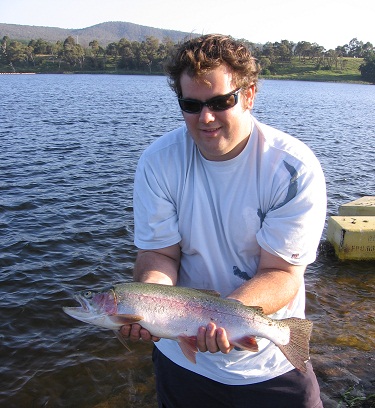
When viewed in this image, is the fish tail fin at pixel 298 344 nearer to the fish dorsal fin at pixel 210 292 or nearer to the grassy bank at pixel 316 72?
the fish dorsal fin at pixel 210 292

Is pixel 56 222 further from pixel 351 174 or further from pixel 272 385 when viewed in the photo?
pixel 351 174

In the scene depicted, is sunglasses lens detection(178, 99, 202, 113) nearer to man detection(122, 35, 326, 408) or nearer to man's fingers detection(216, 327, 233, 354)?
man detection(122, 35, 326, 408)

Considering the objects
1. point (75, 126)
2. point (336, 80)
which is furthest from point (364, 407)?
point (336, 80)

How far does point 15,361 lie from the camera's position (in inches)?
278

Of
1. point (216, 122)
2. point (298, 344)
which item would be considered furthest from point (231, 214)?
point (298, 344)

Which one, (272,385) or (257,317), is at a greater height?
(257,317)

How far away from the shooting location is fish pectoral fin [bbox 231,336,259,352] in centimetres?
298

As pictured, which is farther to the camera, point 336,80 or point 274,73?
point 274,73

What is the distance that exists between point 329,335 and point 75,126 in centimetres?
2557

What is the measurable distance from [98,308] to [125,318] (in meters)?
0.28

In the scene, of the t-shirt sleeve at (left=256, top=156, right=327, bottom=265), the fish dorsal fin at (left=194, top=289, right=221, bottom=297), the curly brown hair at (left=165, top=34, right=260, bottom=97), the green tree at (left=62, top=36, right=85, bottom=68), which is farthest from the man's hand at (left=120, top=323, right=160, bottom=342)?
the green tree at (left=62, top=36, right=85, bottom=68)

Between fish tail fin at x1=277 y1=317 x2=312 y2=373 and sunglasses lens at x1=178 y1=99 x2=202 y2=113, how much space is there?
1556 millimetres

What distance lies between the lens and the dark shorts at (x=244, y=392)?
3102 millimetres

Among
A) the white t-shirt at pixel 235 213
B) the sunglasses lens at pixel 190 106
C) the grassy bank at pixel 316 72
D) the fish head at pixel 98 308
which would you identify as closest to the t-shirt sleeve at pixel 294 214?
the white t-shirt at pixel 235 213
